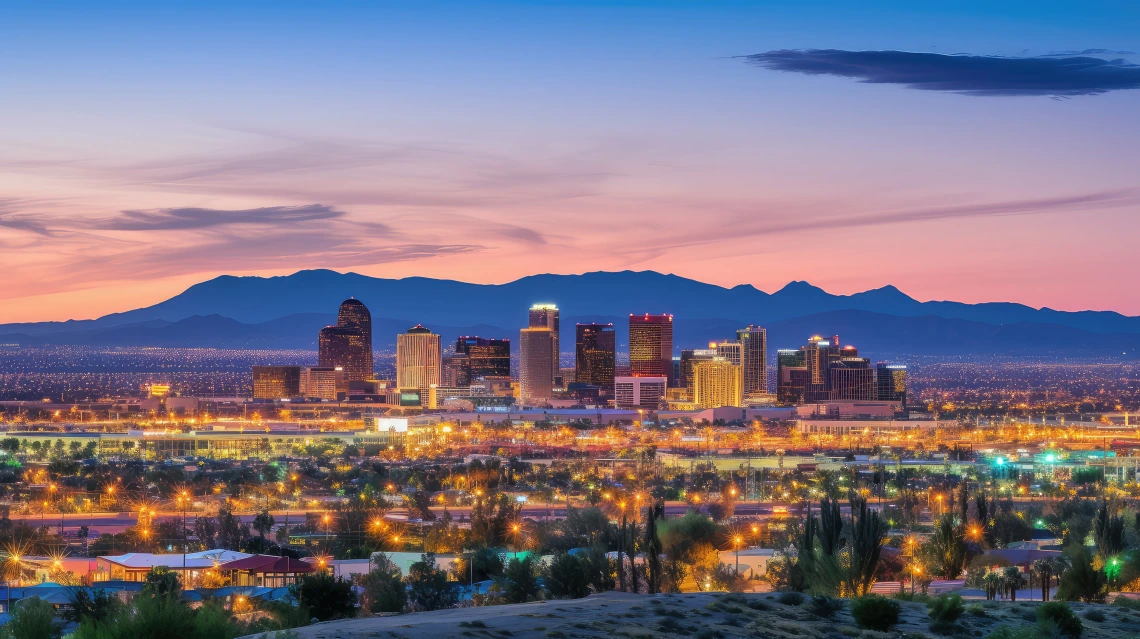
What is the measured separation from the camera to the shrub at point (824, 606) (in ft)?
104

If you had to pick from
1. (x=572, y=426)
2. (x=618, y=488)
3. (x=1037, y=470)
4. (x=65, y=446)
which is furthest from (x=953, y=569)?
(x=572, y=426)

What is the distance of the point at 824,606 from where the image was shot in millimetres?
32094

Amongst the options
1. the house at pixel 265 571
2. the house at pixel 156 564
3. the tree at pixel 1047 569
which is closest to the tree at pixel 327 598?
the house at pixel 265 571

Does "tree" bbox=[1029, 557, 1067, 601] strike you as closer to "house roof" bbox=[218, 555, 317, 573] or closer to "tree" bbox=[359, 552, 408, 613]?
"tree" bbox=[359, 552, 408, 613]

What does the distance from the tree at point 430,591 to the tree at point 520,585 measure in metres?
1.44

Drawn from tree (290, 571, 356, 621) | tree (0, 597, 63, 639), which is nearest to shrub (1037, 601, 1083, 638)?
tree (290, 571, 356, 621)

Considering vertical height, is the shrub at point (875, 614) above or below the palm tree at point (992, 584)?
above

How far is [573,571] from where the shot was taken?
128ft

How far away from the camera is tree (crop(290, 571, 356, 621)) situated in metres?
34.2

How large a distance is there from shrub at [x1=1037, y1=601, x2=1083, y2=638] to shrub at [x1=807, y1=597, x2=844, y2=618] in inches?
160

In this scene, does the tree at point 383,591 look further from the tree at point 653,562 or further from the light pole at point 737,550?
the light pole at point 737,550

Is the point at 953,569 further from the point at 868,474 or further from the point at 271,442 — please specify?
the point at 271,442

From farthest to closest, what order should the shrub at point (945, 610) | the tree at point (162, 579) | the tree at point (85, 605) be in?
the tree at point (162, 579), the tree at point (85, 605), the shrub at point (945, 610)

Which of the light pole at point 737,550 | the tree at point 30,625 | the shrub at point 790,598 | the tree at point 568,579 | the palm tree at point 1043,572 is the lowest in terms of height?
the light pole at point 737,550
